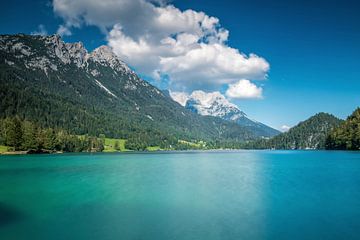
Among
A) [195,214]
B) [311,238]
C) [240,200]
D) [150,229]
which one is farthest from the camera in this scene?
[240,200]

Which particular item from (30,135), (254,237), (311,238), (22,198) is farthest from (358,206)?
(30,135)

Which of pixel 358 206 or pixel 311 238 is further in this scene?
pixel 358 206

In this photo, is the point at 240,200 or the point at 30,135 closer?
the point at 240,200

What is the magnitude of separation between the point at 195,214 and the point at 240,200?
883cm

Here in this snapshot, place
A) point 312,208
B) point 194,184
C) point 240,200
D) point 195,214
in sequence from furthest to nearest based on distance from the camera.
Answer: point 194,184 → point 240,200 → point 312,208 → point 195,214

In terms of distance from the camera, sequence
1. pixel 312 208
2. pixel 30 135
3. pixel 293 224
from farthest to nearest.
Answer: pixel 30 135, pixel 312 208, pixel 293 224

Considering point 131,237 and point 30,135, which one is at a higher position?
point 30,135

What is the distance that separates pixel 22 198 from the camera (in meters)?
36.8

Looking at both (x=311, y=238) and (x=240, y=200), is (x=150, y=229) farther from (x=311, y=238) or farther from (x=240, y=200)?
(x=240, y=200)

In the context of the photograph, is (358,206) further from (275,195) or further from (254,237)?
(254,237)

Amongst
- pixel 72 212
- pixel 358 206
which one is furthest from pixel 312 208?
pixel 72 212

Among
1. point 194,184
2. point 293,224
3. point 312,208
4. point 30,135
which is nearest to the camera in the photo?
point 293,224

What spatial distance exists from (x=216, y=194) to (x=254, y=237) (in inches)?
705

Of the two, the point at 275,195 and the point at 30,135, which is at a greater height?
the point at 30,135
